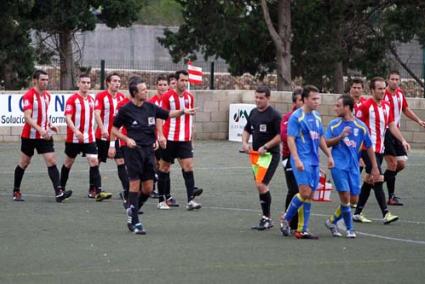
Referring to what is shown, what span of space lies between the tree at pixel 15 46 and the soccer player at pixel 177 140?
53.4ft

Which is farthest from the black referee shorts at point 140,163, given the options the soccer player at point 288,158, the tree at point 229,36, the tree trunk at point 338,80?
the tree trunk at point 338,80

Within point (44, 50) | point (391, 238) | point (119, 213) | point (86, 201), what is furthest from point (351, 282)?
point (44, 50)

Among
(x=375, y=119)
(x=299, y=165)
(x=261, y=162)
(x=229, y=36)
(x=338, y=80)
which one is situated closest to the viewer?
(x=299, y=165)

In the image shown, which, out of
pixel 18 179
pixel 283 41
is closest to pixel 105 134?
pixel 18 179

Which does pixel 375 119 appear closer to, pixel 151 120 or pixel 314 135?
pixel 314 135

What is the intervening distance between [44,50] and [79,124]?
18641 millimetres

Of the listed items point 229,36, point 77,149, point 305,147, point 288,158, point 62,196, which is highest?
point 229,36

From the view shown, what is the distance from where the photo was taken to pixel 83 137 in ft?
54.2

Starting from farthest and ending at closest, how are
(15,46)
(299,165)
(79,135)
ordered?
1. (15,46)
2. (79,135)
3. (299,165)

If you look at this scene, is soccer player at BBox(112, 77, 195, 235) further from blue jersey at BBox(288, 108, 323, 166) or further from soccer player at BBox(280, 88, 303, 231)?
blue jersey at BBox(288, 108, 323, 166)

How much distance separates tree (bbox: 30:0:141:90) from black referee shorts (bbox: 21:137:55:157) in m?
17.0

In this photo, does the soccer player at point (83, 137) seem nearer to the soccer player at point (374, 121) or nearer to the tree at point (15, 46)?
the soccer player at point (374, 121)

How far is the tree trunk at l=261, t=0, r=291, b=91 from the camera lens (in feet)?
108

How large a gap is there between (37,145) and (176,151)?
6.58ft
